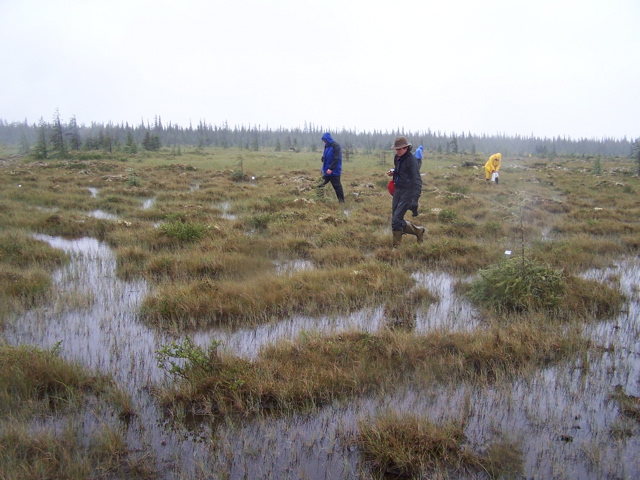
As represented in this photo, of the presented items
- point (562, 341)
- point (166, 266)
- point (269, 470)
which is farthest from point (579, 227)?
point (269, 470)

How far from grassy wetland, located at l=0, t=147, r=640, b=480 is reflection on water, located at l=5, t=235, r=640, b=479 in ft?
0.05

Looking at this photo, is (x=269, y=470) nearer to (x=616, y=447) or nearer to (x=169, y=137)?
(x=616, y=447)

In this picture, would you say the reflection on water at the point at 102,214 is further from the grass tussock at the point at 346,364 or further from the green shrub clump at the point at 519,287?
the green shrub clump at the point at 519,287

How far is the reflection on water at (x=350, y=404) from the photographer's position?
2.73 m

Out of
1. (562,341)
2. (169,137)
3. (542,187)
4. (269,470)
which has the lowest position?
(269,470)

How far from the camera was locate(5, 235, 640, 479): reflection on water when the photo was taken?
273 centimetres

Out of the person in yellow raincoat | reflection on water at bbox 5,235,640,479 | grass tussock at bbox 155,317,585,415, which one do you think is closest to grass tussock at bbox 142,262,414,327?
reflection on water at bbox 5,235,640,479

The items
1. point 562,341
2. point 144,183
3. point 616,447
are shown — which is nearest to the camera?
point 616,447

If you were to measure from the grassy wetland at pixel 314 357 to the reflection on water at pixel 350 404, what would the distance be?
2 centimetres

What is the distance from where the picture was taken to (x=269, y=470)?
8.79 feet

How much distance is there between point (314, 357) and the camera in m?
3.82

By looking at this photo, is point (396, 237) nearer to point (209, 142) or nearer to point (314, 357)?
point (314, 357)

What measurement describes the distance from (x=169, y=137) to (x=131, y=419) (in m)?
103

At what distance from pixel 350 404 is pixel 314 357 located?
62cm
